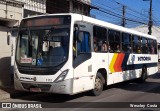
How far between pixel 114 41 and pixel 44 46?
4.47 metres

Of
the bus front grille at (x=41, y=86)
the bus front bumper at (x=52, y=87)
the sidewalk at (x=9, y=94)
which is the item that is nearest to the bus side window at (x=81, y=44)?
the bus front bumper at (x=52, y=87)

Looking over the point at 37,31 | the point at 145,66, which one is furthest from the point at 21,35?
the point at 145,66

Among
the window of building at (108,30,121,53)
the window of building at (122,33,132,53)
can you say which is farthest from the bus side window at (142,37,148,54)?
the window of building at (108,30,121,53)

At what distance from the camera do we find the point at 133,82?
68.2 ft

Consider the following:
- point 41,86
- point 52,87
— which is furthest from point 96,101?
point 41,86

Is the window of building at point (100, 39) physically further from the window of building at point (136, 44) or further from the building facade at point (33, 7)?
the building facade at point (33, 7)

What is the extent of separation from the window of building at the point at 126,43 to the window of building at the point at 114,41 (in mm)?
726

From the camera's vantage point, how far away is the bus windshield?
1191cm

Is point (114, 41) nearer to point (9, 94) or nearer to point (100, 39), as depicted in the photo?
point (100, 39)

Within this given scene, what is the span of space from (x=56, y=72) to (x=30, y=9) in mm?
10202

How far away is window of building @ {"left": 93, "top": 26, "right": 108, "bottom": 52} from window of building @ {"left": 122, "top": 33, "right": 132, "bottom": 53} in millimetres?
2369

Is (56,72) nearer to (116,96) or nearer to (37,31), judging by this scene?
(37,31)

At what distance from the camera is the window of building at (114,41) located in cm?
1529

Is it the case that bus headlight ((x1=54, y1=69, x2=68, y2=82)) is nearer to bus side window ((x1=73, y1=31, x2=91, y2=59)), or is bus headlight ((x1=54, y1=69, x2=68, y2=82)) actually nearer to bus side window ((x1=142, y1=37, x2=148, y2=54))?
bus side window ((x1=73, y1=31, x2=91, y2=59))
